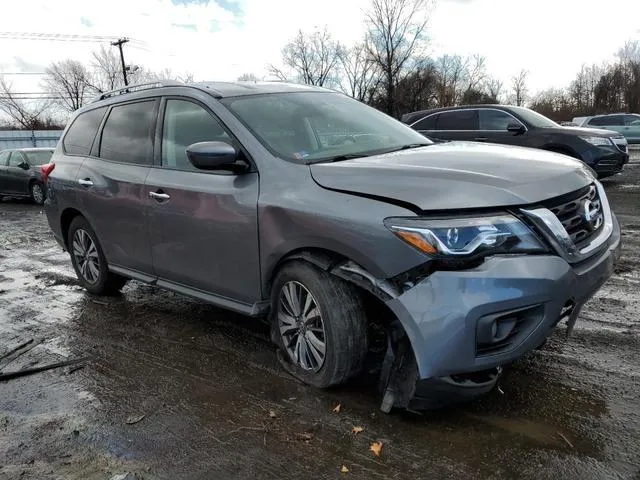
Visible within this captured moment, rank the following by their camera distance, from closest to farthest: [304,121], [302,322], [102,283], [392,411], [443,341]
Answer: [443,341]
[392,411]
[302,322]
[304,121]
[102,283]

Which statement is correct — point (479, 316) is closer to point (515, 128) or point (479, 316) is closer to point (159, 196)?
point (159, 196)

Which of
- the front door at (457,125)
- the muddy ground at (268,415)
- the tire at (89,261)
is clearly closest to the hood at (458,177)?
the muddy ground at (268,415)

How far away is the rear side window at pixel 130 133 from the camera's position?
4211mm

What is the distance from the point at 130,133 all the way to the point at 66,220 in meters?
1.52

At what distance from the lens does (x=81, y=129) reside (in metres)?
5.29

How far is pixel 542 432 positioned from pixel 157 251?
2828 millimetres

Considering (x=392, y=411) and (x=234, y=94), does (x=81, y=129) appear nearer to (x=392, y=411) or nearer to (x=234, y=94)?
(x=234, y=94)

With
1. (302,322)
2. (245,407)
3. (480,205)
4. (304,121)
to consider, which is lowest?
(245,407)

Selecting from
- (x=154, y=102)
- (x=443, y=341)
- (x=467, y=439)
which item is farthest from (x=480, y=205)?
(x=154, y=102)

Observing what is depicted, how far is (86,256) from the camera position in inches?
206

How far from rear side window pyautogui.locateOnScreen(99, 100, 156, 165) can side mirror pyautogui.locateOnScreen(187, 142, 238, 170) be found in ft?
3.48

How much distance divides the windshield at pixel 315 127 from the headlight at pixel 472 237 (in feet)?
3.23

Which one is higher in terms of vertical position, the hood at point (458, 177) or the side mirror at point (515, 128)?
the side mirror at point (515, 128)

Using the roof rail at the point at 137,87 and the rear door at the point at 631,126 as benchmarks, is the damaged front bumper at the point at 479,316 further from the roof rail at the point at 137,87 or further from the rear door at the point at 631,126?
the rear door at the point at 631,126
